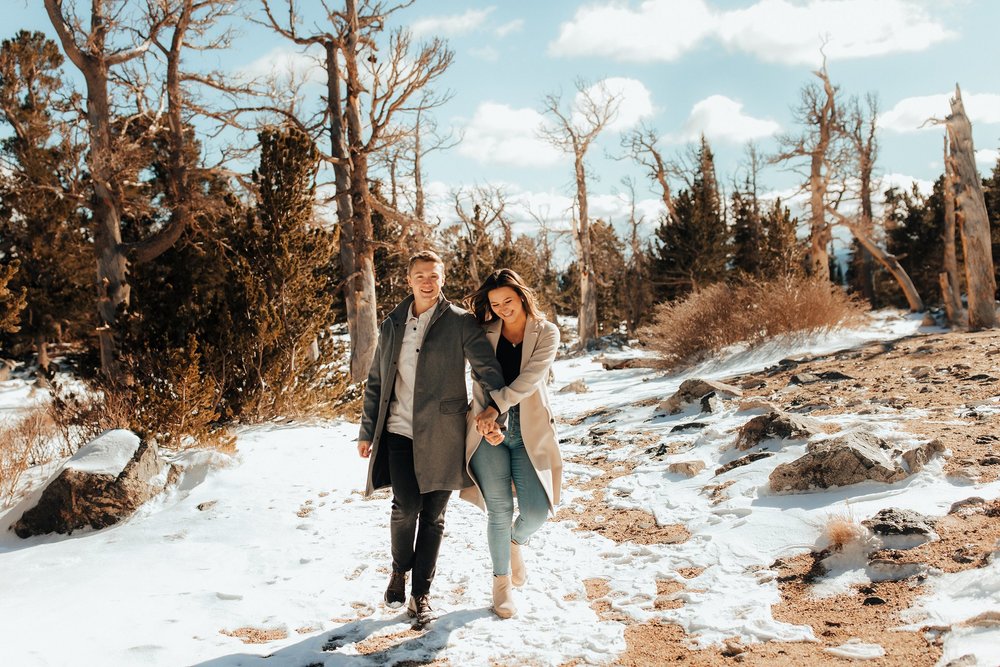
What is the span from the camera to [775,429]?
598 centimetres

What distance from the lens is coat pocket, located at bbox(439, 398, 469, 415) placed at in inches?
134

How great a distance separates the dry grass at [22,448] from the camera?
6.19 metres

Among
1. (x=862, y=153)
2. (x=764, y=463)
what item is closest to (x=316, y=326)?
(x=764, y=463)

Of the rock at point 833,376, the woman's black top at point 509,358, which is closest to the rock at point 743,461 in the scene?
the woman's black top at point 509,358

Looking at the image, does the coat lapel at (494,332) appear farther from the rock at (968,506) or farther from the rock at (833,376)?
the rock at (833,376)

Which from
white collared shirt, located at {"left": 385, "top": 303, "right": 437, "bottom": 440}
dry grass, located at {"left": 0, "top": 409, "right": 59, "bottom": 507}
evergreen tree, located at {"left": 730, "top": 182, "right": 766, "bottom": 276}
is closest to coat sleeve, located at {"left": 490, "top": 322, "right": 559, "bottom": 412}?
white collared shirt, located at {"left": 385, "top": 303, "right": 437, "bottom": 440}

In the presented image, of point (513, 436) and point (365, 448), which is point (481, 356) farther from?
point (365, 448)

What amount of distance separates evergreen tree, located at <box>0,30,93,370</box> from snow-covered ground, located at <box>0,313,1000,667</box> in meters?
14.8

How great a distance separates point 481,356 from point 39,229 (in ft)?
62.9

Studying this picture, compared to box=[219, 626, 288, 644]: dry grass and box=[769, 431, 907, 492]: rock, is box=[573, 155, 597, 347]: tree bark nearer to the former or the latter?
box=[769, 431, 907, 492]: rock

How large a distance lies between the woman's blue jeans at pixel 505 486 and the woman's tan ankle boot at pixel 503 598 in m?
0.04

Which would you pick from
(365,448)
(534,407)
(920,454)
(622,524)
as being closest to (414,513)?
(365,448)

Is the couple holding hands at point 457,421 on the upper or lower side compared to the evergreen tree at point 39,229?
lower

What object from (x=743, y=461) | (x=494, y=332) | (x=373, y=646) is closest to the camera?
(x=373, y=646)
